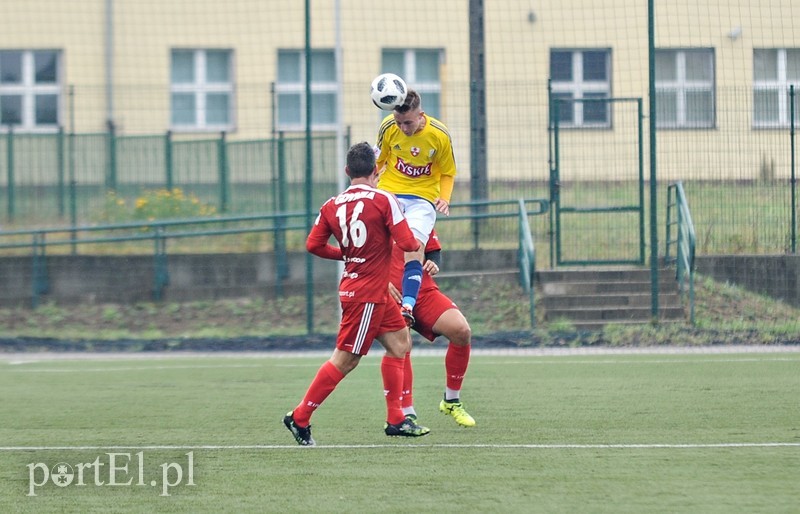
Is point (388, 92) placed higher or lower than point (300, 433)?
higher

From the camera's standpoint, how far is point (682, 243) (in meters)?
15.7

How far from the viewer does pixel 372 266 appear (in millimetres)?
7020

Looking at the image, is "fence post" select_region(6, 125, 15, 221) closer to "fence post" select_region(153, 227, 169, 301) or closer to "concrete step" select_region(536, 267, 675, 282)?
"fence post" select_region(153, 227, 169, 301)

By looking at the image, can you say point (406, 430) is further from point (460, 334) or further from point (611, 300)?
point (611, 300)

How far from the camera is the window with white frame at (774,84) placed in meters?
16.4

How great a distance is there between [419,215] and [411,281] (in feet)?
1.80

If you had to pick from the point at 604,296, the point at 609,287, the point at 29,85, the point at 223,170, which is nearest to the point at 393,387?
the point at 604,296

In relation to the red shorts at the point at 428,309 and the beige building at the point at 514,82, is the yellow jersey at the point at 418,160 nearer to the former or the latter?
the red shorts at the point at 428,309

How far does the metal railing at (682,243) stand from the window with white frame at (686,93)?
93 cm

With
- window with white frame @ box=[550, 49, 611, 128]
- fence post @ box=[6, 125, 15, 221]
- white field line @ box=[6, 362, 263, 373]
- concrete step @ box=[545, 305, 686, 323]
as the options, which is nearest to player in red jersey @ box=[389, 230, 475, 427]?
white field line @ box=[6, 362, 263, 373]

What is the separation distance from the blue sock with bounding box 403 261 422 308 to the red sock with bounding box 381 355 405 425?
0.54 metres

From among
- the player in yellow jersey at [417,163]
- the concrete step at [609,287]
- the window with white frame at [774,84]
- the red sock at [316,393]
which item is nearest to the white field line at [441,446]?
the red sock at [316,393]

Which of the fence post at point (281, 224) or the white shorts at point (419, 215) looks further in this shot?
the fence post at point (281, 224)

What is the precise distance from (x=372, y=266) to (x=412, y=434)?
1000 millimetres
